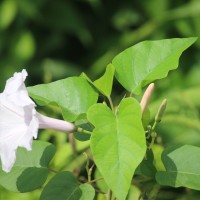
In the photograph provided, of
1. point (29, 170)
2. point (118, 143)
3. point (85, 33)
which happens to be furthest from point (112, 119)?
point (85, 33)

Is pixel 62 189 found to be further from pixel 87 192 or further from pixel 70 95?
pixel 70 95

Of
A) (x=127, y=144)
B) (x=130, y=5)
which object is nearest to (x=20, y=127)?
(x=127, y=144)

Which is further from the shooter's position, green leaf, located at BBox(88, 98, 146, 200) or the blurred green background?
the blurred green background

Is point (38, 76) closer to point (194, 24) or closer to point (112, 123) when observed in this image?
point (194, 24)

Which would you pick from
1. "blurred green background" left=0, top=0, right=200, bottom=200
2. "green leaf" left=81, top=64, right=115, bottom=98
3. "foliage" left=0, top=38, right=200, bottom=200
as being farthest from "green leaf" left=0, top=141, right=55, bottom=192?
"blurred green background" left=0, top=0, right=200, bottom=200

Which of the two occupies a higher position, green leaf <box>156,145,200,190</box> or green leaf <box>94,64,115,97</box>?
green leaf <box>94,64,115,97</box>

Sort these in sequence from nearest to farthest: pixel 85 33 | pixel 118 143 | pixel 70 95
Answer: pixel 118 143 < pixel 70 95 < pixel 85 33

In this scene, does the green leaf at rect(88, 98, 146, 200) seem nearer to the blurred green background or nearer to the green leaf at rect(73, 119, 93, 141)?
the green leaf at rect(73, 119, 93, 141)
